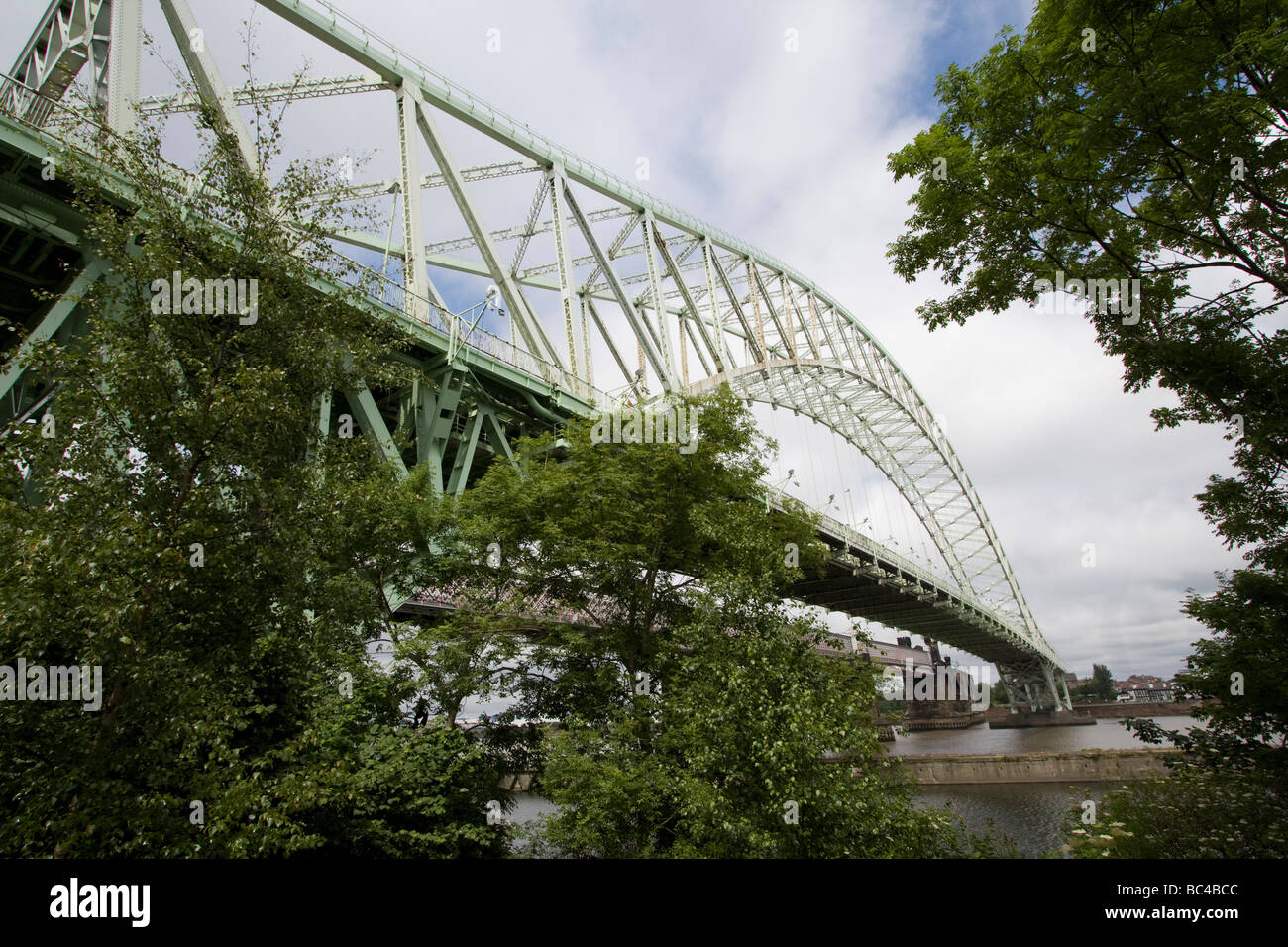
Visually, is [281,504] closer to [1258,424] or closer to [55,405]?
A: [55,405]

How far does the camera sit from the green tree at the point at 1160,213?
7.36m

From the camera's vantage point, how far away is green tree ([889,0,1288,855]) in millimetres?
7355

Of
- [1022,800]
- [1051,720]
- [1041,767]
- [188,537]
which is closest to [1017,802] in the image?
[1022,800]

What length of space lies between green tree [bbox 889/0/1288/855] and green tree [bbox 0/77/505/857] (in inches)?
339

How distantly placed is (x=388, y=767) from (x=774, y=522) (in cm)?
855

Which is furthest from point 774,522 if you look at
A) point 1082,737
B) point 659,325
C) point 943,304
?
point 1082,737

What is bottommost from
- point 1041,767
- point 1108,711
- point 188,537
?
point 1108,711

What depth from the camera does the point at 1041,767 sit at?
36.0 meters

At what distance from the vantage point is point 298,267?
808cm

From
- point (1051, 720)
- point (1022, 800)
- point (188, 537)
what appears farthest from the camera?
point (1051, 720)

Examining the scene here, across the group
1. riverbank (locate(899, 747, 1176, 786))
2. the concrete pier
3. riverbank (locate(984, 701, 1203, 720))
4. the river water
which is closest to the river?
the river water

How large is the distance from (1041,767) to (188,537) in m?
42.1

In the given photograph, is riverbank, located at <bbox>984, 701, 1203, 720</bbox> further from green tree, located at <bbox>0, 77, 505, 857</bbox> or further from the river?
green tree, located at <bbox>0, 77, 505, 857</bbox>

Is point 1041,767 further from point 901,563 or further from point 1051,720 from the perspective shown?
point 1051,720
